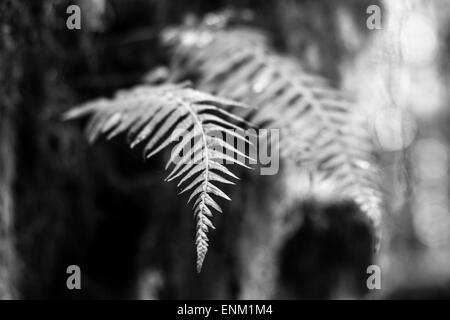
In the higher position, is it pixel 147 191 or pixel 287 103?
pixel 287 103

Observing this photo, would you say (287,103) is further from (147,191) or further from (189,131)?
(147,191)

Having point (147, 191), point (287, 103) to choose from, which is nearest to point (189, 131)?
point (287, 103)

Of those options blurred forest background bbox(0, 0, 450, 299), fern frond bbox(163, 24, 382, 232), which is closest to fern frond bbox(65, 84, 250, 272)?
fern frond bbox(163, 24, 382, 232)

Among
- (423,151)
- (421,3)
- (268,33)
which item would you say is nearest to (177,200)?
(268,33)

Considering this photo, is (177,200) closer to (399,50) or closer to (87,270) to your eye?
(87,270)

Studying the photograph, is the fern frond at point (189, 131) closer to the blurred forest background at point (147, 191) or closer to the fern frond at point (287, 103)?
the fern frond at point (287, 103)

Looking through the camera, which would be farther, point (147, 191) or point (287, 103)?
point (147, 191)
